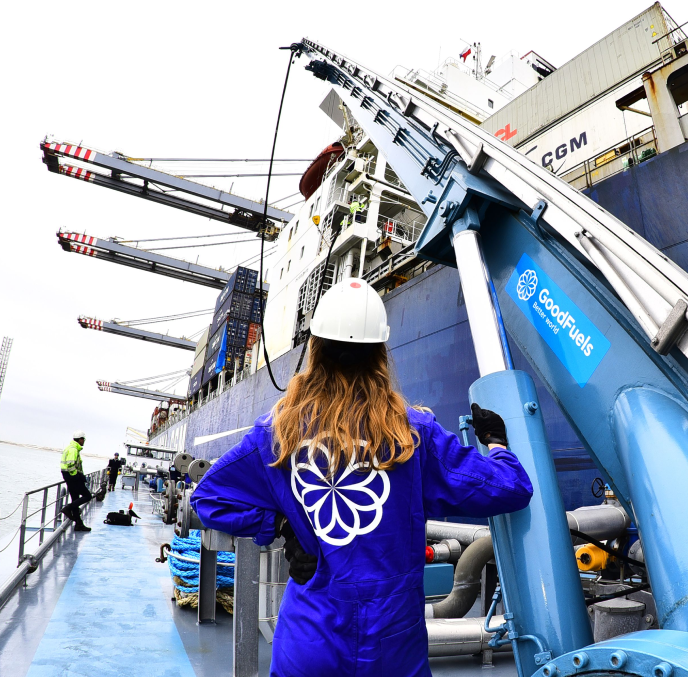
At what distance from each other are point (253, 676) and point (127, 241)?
1204 inches

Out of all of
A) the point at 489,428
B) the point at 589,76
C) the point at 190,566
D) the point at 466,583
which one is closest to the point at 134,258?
the point at 589,76

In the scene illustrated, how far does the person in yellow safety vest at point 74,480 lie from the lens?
8.43 m

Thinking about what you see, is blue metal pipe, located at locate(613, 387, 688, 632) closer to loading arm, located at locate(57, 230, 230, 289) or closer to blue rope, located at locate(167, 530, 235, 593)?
blue rope, located at locate(167, 530, 235, 593)

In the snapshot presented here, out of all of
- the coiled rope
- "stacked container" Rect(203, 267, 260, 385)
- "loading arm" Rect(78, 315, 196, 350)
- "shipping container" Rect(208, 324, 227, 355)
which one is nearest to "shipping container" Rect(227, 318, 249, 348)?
"stacked container" Rect(203, 267, 260, 385)

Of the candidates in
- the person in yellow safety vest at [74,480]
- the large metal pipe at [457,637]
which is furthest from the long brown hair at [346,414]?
the person in yellow safety vest at [74,480]

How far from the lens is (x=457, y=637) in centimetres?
327

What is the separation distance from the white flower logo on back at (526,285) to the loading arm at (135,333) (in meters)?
40.9

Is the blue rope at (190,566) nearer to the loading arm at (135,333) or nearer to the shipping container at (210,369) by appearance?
the shipping container at (210,369)

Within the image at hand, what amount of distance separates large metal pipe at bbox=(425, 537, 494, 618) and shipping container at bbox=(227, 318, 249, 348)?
23.6 m

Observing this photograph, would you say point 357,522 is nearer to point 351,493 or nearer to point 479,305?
point 351,493

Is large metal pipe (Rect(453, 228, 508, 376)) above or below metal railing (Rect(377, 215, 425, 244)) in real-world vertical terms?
below

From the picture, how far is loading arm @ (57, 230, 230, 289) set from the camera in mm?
28828

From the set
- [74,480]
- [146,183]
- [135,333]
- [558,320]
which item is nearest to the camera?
[558,320]

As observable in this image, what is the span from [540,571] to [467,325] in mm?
6289
